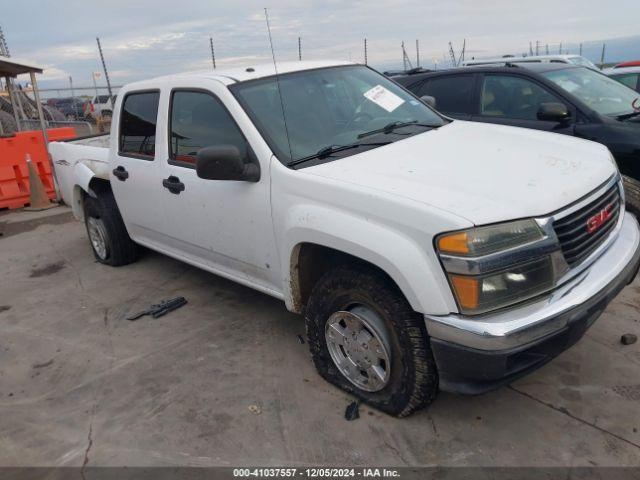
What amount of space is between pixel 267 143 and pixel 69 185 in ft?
12.2

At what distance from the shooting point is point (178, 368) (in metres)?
3.71

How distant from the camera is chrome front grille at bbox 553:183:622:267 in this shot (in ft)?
8.48

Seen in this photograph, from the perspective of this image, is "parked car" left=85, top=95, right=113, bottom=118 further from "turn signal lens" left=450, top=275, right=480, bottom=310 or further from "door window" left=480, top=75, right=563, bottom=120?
"turn signal lens" left=450, top=275, right=480, bottom=310

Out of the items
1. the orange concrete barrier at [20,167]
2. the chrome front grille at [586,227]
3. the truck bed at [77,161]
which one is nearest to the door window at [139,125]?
the truck bed at [77,161]

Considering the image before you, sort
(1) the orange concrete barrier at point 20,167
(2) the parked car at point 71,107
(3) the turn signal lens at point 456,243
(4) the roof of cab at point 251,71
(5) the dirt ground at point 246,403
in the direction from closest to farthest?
(3) the turn signal lens at point 456,243 → (5) the dirt ground at point 246,403 → (4) the roof of cab at point 251,71 → (1) the orange concrete barrier at point 20,167 → (2) the parked car at point 71,107

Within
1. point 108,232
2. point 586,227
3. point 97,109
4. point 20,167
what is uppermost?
point 586,227

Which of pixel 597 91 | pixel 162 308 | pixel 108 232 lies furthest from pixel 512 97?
pixel 108 232

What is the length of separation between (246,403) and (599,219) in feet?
7.30

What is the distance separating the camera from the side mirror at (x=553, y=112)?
197 inches

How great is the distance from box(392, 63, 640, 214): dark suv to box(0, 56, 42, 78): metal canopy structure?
6.93 m

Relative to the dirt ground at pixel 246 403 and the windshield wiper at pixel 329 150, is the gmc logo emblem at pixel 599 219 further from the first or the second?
the windshield wiper at pixel 329 150

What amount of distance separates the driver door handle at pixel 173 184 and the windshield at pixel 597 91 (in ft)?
12.5

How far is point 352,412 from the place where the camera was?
3.09 m

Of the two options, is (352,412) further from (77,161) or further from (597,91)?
(597,91)
